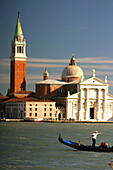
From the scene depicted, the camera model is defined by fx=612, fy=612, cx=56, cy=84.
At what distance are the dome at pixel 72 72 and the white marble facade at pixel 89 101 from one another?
839 centimetres

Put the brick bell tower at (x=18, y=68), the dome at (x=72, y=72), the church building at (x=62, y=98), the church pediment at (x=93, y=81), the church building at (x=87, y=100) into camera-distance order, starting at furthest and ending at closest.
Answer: the brick bell tower at (x=18, y=68), the dome at (x=72, y=72), the church pediment at (x=93, y=81), the church building at (x=87, y=100), the church building at (x=62, y=98)

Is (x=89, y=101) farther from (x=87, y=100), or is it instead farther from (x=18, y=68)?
(x=18, y=68)

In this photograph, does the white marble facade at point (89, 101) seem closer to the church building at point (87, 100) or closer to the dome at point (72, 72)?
the church building at point (87, 100)

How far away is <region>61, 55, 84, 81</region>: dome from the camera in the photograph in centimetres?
12060

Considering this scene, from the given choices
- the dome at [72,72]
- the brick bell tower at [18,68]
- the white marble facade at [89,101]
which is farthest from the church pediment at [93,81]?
the brick bell tower at [18,68]

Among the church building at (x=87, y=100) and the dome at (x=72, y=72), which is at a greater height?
the dome at (x=72, y=72)

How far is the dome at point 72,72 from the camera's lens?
120688mm

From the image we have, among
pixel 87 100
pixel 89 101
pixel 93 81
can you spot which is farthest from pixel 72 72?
pixel 87 100

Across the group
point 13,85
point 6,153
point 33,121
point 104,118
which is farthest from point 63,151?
point 13,85

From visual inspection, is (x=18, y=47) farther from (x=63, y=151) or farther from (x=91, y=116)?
(x=63, y=151)

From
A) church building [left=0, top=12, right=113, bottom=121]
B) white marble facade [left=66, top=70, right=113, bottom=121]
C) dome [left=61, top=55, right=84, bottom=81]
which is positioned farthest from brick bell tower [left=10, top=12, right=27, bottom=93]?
white marble facade [left=66, top=70, right=113, bottom=121]

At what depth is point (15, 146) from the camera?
44.2m

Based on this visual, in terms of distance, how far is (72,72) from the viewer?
120688 mm

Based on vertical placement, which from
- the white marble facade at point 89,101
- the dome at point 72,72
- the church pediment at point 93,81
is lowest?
the white marble facade at point 89,101
